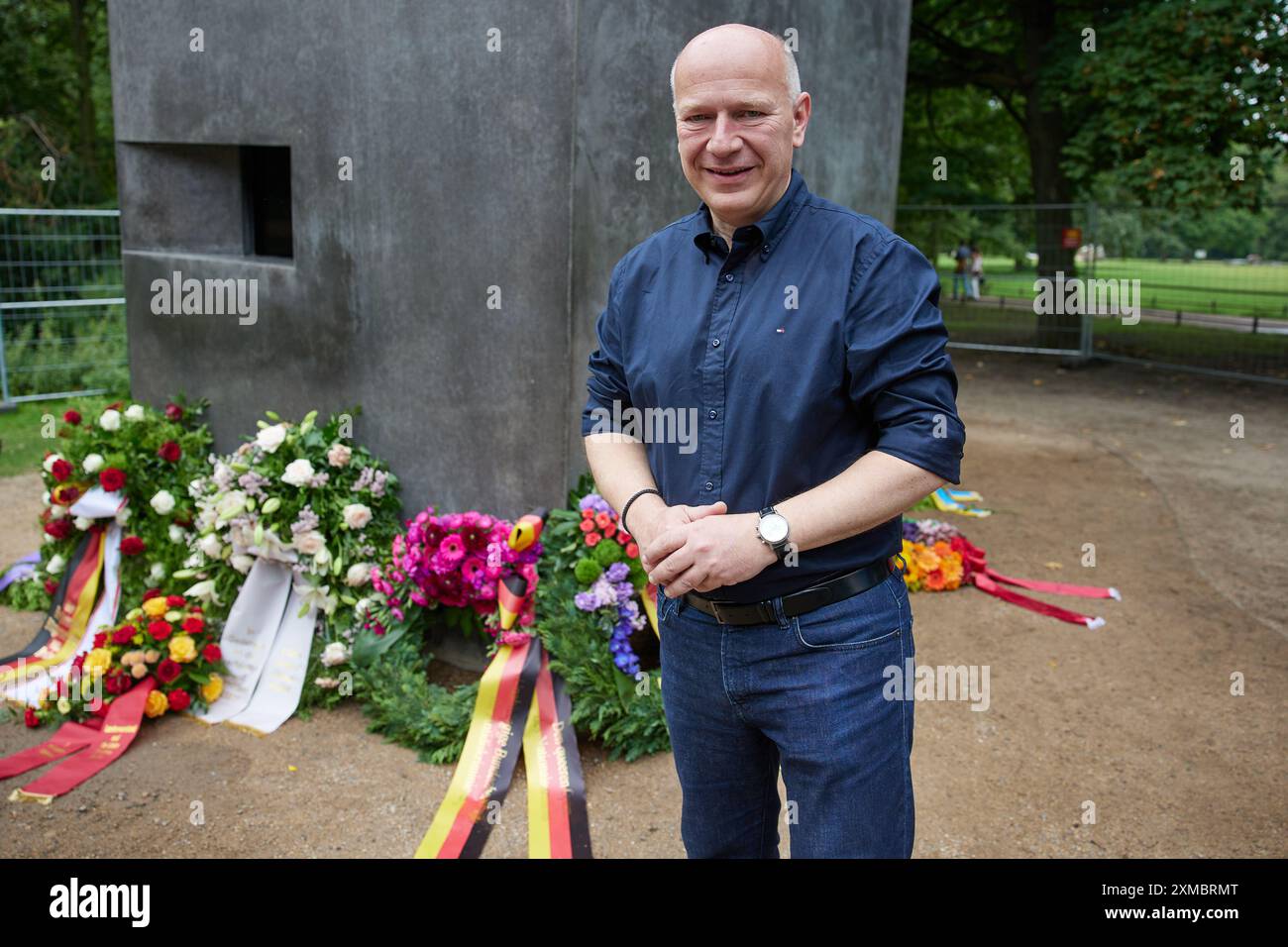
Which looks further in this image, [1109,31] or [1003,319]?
[1003,319]

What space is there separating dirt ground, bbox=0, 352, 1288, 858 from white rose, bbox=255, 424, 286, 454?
1.27 m

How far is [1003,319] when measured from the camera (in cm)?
1938

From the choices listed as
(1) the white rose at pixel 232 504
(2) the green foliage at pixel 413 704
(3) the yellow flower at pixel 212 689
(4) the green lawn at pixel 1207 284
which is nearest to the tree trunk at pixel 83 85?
(1) the white rose at pixel 232 504

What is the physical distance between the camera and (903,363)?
6.88 feet

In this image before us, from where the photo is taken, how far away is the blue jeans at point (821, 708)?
2199 millimetres

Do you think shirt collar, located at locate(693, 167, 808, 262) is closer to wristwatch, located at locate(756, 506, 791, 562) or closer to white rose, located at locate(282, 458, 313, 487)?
wristwatch, located at locate(756, 506, 791, 562)

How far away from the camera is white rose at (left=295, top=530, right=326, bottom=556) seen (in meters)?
5.03

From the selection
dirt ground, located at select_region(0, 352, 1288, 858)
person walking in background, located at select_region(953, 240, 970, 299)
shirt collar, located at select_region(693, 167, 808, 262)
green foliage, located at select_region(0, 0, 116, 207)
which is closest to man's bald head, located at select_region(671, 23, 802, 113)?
shirt collar, located at select_region(693, 167, 808, 262)

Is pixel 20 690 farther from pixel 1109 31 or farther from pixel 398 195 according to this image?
pixel 1109 31

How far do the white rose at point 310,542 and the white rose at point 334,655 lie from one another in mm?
441

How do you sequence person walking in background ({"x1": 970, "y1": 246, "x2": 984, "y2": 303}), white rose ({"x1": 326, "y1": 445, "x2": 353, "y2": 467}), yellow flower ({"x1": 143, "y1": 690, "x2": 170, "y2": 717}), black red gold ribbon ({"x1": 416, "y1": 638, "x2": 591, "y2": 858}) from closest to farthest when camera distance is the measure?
black red gold ribbon ({"x1": 416, "y1": 638, "x2": 591, "y2": 858}), yellow flower ({"x1": 143, "y1": 690, "x2": 170, "y2": 717}), white rose ({"x1": 326, "y1": 445, "x2": 353, "y2": 467}), person walking in background ({"x1": 970, "y1": 246, "x2": 984, "y2": 303})

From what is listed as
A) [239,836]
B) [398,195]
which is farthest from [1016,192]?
[239,836]

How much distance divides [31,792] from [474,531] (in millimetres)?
1898

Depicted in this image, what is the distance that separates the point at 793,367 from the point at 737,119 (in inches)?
19.3
